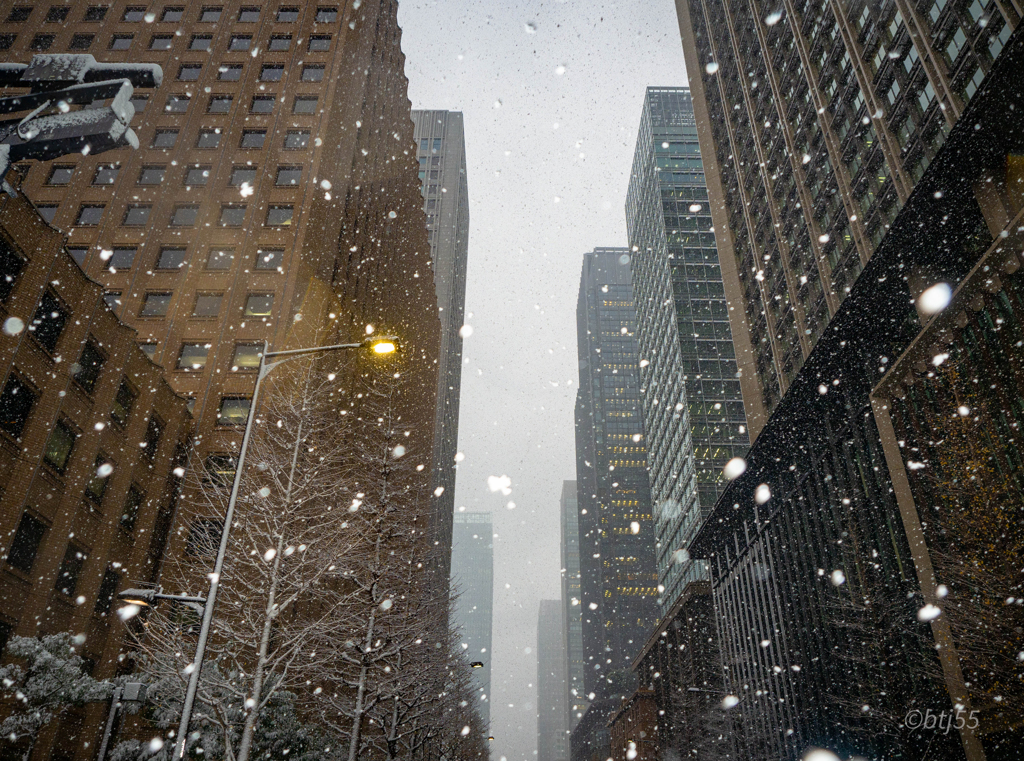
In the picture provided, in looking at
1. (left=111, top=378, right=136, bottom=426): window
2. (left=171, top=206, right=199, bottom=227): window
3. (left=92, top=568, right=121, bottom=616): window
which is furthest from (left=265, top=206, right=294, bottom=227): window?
(left=92, top=568, right=121, bottom=616): window

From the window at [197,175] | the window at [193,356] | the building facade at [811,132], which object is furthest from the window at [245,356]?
the building facade at [811,132]

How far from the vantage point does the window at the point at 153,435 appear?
85.1 ft

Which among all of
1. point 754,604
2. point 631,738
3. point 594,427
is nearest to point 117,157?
point 754,604

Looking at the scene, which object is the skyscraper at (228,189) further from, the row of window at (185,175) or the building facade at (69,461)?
the building facade at (69,461)

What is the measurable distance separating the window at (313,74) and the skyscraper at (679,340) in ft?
142

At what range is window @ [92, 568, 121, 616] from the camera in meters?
22.0

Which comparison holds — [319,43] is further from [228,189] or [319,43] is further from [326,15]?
[228,189]

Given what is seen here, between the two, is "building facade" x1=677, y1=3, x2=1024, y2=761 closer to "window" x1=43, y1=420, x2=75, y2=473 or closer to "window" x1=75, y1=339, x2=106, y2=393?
"window" x1=43, y1=420, x2=75, y2=473

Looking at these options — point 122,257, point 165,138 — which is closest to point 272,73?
point 165,138

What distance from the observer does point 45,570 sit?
19125mm

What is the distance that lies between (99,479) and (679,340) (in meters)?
63.8

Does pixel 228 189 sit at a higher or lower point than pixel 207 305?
higher

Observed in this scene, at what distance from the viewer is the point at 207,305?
3534 centimetres

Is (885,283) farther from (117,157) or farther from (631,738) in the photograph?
(631,738)
